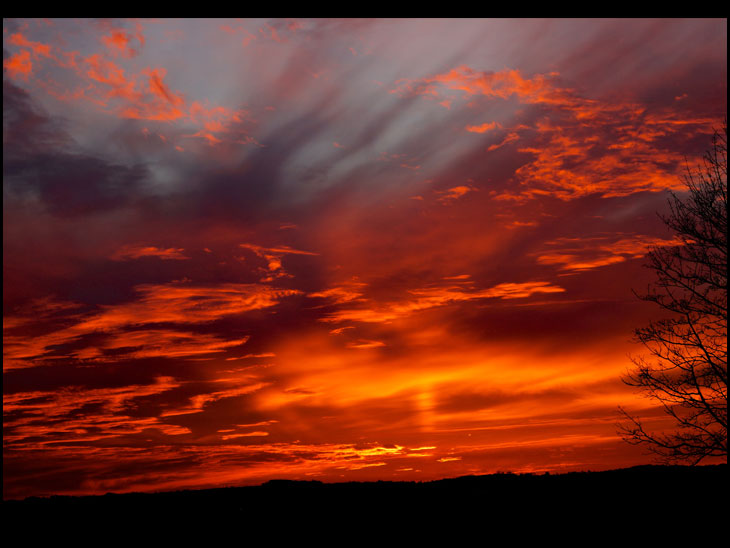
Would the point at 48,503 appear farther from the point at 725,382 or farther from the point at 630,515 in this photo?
the point at 725,382

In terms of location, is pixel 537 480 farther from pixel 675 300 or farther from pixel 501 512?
pixel 675 300

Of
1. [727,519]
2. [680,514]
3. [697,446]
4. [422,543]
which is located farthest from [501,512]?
[697,446]

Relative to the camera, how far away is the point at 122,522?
A: 11.5 m

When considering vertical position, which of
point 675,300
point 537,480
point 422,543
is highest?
point 675,300

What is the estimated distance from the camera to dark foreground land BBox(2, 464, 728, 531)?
1114 centimetres

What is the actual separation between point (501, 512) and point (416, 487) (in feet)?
11.0

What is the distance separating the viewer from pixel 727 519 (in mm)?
10555

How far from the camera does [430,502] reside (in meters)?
12.2

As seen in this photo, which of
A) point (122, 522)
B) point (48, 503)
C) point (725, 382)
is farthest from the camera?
point (725, 382)

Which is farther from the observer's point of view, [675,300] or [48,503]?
[675,300]

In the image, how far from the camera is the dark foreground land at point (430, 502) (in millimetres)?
11141
